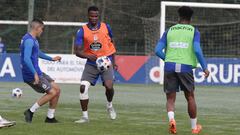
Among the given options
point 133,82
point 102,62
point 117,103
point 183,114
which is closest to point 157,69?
point 133,82

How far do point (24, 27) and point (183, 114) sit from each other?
94.3 feet

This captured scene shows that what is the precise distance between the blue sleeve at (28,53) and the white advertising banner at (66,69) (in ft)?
55.2

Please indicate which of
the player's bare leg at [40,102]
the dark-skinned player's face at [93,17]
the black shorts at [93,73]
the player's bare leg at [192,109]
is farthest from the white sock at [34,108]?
the player's bare leg at [192,109]

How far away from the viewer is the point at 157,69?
29984 millimetres

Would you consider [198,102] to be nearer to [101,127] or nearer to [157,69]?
[101,127]

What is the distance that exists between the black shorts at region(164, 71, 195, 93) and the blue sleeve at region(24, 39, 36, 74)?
2.39m

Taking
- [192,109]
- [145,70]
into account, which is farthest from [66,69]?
[192,109]

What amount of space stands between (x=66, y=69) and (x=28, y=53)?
17.3m

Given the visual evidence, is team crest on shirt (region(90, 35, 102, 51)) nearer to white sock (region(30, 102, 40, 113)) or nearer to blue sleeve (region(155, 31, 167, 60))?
white sock (region(30, 102, 40, 113))

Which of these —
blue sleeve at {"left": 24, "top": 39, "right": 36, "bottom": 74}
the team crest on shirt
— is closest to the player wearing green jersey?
blue sleeve at {"left": 24, "top": 39, "right": 36, "bottom": 74}

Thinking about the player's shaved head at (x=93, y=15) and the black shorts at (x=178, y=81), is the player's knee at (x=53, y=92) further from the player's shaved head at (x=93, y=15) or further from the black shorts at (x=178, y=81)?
the black shorts at (x=178, y=81)

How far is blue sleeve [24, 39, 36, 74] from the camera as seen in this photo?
1222 cm

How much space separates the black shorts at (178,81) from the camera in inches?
450

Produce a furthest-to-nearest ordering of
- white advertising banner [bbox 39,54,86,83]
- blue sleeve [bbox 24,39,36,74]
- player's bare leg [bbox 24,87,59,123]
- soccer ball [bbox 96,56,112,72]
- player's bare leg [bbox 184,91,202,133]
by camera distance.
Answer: white advertising banner [bbox 39,54,86,83] < soccer ball [bbox 96,56,112,72] < player's bare leg [bbox 24,87,59,123] < blue sleeve [bbox 24,39,36,74] < player's bare leg [bbox 184,91,202,133]
